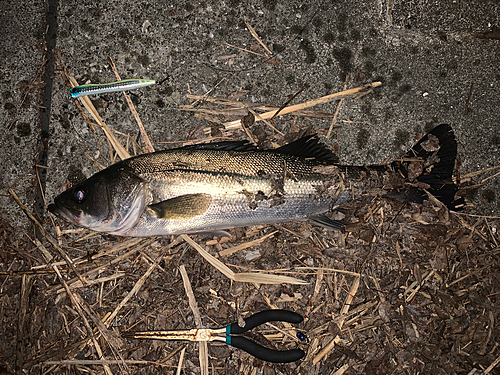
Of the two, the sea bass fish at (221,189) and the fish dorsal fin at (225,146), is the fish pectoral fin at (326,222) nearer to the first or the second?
the sea bass fish at (221,189)

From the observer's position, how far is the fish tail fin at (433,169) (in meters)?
3.29

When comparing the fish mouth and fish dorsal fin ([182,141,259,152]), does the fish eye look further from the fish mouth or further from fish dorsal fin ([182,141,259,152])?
fish dorsal fin ([182,141,259,152])

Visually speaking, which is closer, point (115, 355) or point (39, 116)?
point (115, 355)

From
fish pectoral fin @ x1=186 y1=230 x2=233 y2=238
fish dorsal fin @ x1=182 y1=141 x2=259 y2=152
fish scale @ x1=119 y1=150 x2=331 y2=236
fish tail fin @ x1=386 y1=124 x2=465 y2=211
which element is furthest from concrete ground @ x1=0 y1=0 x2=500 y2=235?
fish pectoral fin @ x1=186 y1=230 x2=233 y2=238

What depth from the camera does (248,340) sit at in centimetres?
318

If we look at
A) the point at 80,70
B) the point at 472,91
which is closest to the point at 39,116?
the point at 80,70

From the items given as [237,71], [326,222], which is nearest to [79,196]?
[237,71]

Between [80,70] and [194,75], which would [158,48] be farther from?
[80,70]

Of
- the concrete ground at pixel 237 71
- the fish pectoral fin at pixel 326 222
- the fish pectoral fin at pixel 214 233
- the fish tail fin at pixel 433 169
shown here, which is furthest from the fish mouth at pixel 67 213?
the fish tail fin at pixel 433 169

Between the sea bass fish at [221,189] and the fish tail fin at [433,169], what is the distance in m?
0.01

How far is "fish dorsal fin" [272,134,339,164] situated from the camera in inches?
130

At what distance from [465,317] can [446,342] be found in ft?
1.18

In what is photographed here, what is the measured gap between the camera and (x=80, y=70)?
3.67m

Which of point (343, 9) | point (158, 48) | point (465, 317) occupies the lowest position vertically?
point (465, 317)
